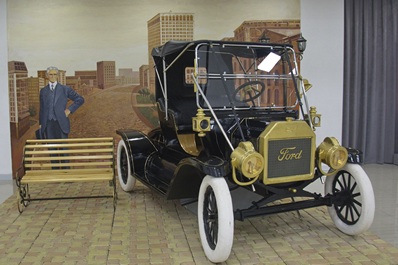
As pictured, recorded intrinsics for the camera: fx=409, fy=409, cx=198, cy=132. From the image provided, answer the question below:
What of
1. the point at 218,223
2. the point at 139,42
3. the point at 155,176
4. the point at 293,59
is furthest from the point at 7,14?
the point at 218,223

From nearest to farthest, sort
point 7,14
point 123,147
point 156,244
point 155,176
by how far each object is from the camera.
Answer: point 156,244, point 155,176, point 123,147, point 7,14

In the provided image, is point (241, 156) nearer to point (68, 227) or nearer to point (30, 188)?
point (68, 227)

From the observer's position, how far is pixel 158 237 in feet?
12.1

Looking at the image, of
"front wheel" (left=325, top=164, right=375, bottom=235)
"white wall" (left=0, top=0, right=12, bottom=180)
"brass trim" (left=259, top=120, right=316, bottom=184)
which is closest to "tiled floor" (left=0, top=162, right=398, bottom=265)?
"front wheel" (left=325, top=164, right=375, bottom=235)

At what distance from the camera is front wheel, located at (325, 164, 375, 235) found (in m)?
3.42

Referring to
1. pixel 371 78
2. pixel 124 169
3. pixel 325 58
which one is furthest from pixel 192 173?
pixel 371 78

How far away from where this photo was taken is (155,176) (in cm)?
458

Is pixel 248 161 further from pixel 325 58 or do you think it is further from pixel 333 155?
pixel 325 58

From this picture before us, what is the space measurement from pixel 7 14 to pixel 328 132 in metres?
5.09

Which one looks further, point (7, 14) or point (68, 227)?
point (7, 14)

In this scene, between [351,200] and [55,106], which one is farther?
[55,106]

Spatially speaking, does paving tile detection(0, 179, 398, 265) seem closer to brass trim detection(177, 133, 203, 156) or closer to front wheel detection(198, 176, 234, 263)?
front wheel detection(198, 176, 234, 263)

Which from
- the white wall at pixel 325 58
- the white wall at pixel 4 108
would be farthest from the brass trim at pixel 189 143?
the white wall at pixel 4 108

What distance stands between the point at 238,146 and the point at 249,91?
93cm
